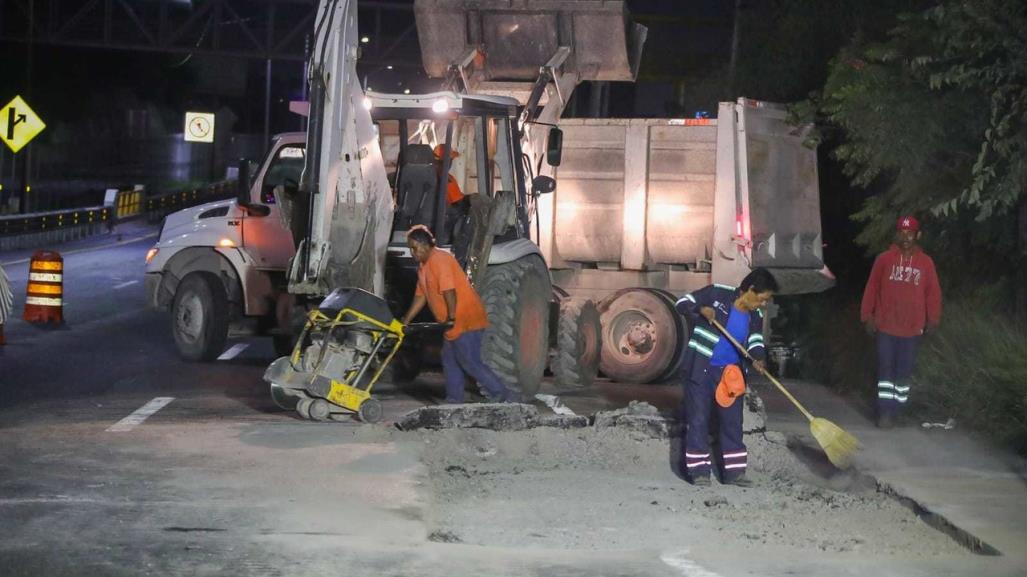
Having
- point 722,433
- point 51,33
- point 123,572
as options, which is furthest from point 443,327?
point 51,33

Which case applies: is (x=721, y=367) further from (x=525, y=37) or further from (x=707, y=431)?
(x=525, y=37)

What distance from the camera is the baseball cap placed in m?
10.3

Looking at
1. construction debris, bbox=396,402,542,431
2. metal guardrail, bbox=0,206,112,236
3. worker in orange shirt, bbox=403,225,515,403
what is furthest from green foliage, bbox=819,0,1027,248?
metal guardrail, bbox=0,206,112,236

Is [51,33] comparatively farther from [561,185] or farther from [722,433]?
[722,433]

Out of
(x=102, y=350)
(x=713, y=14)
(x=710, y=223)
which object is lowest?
(x=102, y=350)

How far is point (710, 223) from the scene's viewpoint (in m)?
17.0

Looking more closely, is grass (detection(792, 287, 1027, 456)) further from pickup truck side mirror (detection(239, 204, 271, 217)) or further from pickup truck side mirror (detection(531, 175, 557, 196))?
pickup truck side mirror (detection(239, 204, 271, 217))

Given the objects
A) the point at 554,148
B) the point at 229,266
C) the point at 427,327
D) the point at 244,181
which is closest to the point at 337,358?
the point at 427,327

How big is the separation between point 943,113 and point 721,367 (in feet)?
Answer: 16.7

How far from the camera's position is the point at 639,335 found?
16828 mm

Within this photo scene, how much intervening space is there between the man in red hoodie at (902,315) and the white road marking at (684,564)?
549 cm

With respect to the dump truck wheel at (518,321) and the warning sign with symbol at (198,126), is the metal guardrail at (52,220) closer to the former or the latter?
the warning sign with symbol at (198,126)

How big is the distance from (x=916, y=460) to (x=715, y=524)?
2.97 metres

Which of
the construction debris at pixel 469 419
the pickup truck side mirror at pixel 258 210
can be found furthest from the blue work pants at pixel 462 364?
the pickup truck side mirror at pixel 258 210
